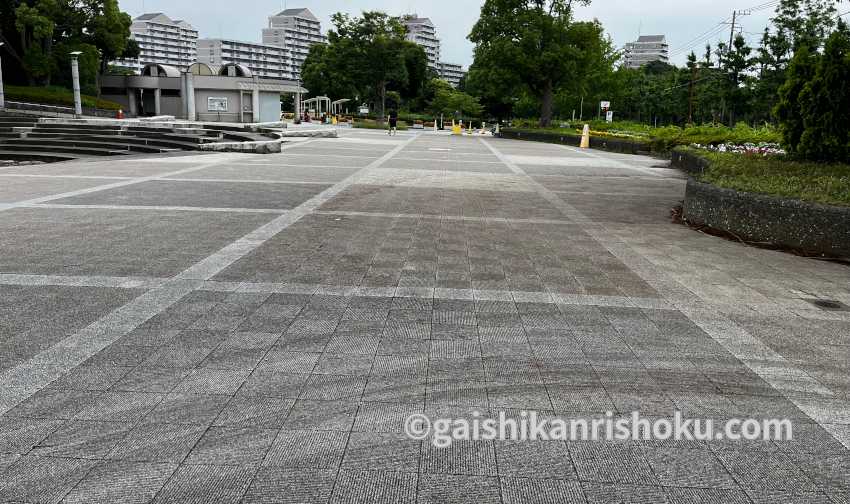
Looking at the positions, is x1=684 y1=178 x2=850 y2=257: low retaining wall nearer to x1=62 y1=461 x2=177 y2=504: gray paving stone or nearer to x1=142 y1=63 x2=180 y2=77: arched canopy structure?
x1=62 y1=461 x2=177 y2=504: gray paving stone

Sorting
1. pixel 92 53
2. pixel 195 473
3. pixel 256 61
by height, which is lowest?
pixel 195 473

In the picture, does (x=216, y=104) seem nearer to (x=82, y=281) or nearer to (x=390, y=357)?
(x=82, y=281)

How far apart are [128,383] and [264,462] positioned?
136 centimetres

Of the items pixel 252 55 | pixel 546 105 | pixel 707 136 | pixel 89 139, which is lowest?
pixel 89 139

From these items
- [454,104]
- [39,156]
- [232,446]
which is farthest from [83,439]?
[454,104]

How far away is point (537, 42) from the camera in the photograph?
38.8 m

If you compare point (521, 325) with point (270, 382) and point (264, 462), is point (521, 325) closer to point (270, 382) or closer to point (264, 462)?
point (270, 382)

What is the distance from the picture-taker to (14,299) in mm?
5332

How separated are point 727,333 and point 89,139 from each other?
913 inches

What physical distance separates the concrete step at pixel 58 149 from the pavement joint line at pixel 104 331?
15471 mm

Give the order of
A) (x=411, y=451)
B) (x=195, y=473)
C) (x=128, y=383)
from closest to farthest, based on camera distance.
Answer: (x=195, y=473), (x=411, y=451), (x=128, y=383)

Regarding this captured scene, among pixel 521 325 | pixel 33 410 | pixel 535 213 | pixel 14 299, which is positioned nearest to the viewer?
pixel 33 410

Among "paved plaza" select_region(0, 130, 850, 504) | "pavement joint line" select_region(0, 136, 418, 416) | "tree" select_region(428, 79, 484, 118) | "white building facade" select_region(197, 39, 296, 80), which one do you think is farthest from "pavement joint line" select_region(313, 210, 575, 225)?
"white building facade" select_region(197, 39, 296, 80)

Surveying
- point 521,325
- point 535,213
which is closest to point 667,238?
point 535,213
